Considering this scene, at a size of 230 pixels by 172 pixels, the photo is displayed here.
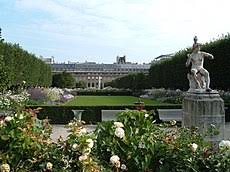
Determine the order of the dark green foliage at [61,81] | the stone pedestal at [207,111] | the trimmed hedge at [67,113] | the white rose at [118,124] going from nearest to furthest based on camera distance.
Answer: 1. the white rose at [118,124]
2. the stone pedestal at [207,111]
3. the trimmed hedge at [67,113]
4. the dark green foliage at [61,81]

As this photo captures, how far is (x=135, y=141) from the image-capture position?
3.73 metres

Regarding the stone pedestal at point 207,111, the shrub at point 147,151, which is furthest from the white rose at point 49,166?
→ the stone pedestal at point 207,111

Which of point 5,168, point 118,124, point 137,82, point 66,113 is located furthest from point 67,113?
point 137,82

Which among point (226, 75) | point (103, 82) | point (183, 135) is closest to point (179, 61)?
point (226, 75)

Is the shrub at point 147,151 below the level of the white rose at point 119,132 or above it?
below

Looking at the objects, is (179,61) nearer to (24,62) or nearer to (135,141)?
(24,62)

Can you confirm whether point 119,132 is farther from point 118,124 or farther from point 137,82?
point 137,82

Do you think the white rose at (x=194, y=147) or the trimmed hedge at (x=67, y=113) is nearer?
the white rose at (x=194, y=147)

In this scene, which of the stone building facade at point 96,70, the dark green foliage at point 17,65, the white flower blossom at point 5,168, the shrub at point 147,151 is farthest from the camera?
the stone building facade at point 96,70

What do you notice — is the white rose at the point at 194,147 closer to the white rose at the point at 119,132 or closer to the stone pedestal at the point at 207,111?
the white rose at the point at 119,132

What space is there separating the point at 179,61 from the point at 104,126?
2806 cm

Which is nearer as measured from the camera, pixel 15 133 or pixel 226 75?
pixel 15 133

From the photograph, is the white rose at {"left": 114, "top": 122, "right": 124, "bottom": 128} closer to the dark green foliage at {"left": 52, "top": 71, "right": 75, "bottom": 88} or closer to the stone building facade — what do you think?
the dark green foliage at {"left": 52, "top": 71, "right": 75, "bottom": 88}

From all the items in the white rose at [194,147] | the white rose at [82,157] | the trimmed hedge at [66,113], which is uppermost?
the white rose at [194,147]
